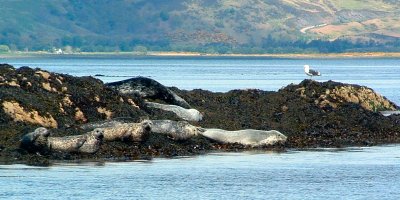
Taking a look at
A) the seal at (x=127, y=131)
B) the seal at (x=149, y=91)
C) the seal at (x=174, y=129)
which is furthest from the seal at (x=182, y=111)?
the seal at (x=127, y=131)

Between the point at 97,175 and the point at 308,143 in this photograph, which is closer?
the point at 97,175

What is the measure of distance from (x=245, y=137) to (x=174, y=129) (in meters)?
2.06

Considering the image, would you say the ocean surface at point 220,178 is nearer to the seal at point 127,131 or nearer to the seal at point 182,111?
the seal at point 127,131

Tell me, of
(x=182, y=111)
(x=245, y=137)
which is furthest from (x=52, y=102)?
(x=245, y=137)

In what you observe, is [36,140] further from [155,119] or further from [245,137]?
[245,137]

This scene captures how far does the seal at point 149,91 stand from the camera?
37000mm

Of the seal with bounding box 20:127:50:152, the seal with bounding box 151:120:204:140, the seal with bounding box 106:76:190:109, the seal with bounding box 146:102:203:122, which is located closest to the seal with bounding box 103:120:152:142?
the seal with bounding box 151:120:204:140

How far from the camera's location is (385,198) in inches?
857

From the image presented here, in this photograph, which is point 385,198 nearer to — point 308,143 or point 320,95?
point 308,143

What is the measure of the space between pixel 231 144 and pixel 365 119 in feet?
22.3

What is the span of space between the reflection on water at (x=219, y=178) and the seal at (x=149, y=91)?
24.9 feet

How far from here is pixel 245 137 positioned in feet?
103

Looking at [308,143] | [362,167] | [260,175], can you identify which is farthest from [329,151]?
[260,175]

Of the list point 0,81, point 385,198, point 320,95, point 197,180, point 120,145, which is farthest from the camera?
point 320,95
